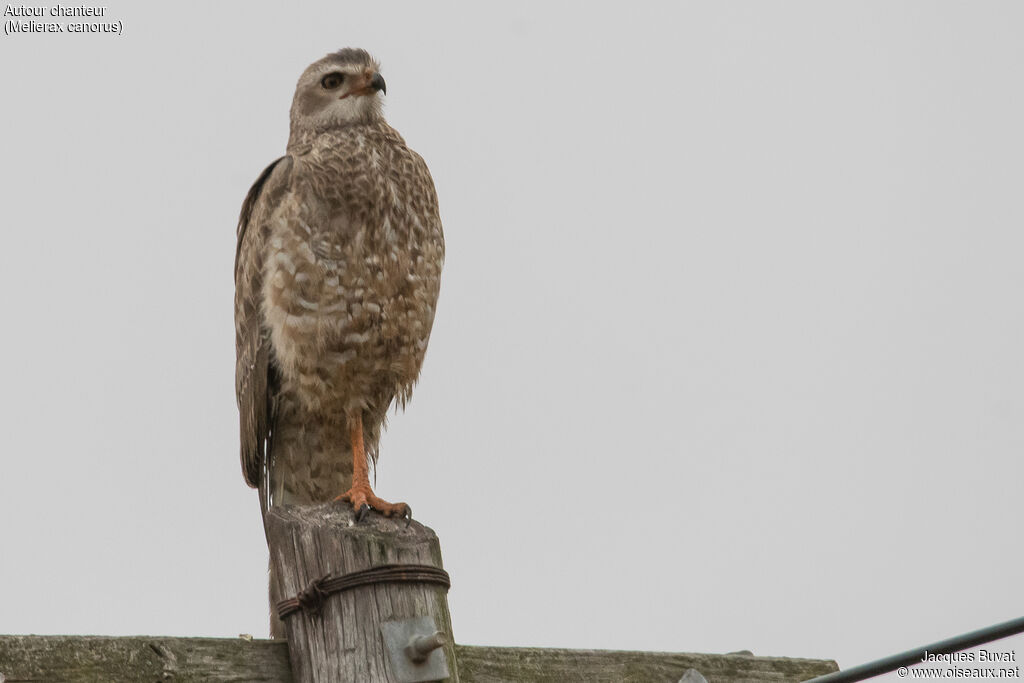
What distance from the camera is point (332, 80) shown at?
5250 mm

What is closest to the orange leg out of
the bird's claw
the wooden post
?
the bird's claw

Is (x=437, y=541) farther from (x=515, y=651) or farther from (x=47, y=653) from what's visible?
(x=47, y=653)

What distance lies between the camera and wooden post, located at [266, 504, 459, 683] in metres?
2.35

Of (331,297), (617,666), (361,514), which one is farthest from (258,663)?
(331,297)

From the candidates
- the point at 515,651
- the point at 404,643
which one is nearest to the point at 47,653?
the point at 404,643

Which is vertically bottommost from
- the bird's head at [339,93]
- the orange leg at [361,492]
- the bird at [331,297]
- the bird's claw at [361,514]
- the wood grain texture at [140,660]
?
the wood grain texture at [140,660]

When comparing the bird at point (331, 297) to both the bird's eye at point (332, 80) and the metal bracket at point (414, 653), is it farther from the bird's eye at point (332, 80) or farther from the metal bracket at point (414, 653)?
the metal bracket at point (414, 653)

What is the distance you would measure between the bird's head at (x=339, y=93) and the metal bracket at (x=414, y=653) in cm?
305

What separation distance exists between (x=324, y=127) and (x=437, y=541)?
292cm

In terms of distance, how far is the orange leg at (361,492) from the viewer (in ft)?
9.77

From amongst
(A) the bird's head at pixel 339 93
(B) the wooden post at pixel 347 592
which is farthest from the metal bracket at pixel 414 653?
(A) the bird's head at pixel 339 93

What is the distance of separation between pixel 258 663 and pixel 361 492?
1.44 meters

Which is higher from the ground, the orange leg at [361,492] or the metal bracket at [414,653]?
the orange leg at [361,492]

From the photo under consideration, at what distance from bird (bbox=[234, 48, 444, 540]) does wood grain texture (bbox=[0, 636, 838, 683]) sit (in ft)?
5.61
